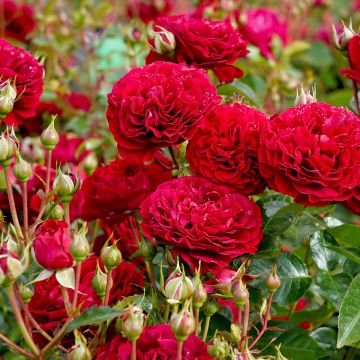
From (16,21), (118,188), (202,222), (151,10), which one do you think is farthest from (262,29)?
(202,222)

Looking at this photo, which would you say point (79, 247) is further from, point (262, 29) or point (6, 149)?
point (262, 29)

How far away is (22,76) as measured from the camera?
2.69 feet

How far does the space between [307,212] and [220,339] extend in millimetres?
228

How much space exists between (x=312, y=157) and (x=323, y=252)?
18cm

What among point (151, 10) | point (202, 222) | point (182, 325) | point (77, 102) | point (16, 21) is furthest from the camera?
point (151, 10)

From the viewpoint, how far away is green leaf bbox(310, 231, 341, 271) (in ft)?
2.62

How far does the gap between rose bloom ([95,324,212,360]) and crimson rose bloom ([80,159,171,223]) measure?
222 mm

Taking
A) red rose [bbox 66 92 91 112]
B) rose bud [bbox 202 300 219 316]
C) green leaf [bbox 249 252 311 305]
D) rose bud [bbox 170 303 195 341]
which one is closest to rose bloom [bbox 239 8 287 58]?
red rose [bbox 66 92 91 112]

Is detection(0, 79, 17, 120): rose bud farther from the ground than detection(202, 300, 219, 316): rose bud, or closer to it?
farther from the ground

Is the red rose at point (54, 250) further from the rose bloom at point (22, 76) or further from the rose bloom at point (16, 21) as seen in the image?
the rose bloom at point (16, 21)

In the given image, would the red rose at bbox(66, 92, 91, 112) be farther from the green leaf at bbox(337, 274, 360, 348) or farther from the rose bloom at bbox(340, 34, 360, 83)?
the green leaf at bbox(337, 274, 360, 348)

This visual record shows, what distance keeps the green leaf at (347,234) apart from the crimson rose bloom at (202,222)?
13cm

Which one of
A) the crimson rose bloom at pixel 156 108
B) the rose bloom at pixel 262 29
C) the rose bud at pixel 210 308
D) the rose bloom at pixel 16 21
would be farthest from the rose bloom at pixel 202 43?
the rose bloom at pixel 16 21

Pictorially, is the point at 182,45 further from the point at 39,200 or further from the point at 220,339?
the point at 220,339
